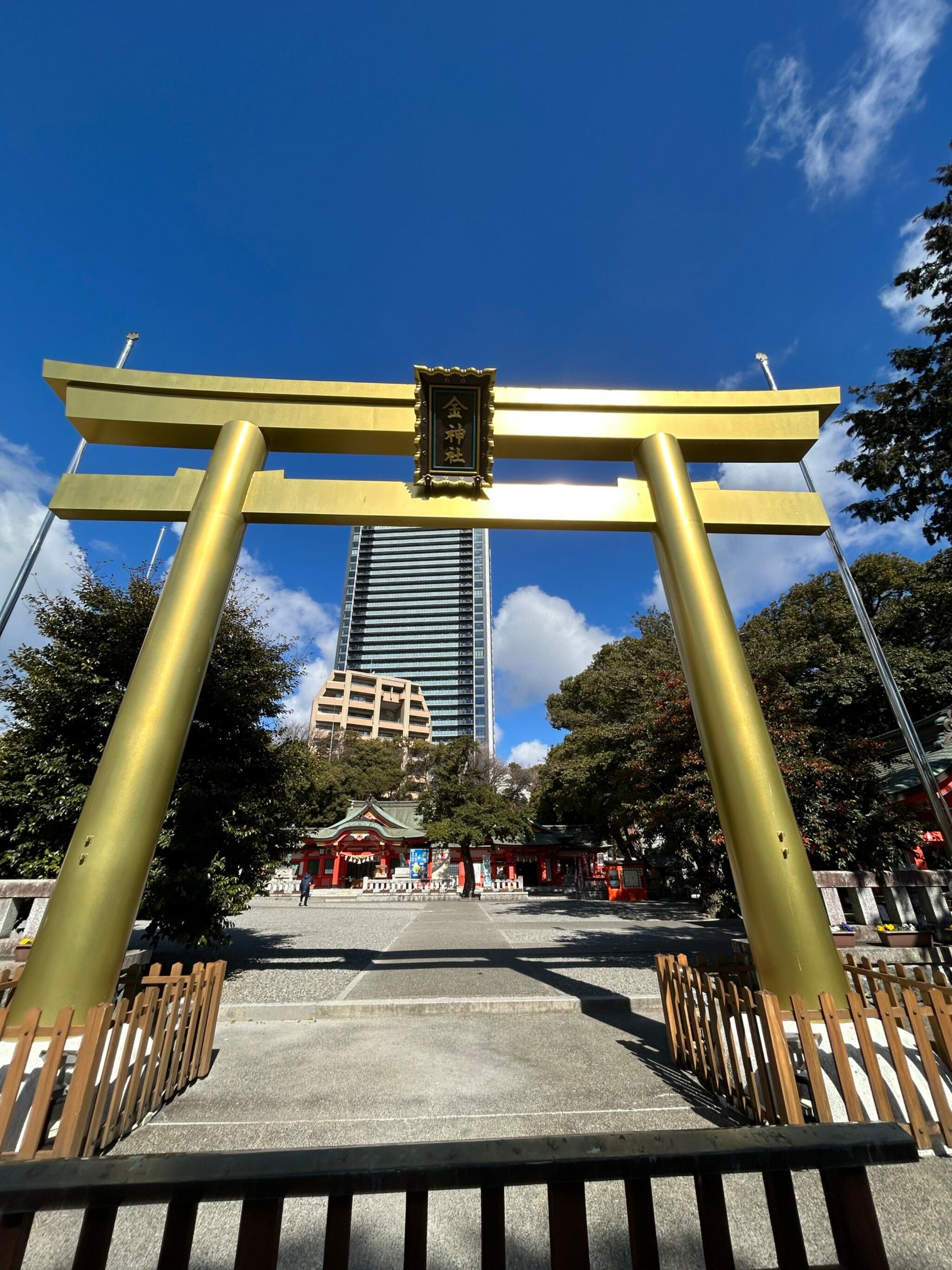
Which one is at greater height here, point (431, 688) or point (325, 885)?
point (431, 688)

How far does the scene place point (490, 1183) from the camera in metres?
1.10

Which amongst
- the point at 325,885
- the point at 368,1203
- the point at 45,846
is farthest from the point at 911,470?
the point at 325,885

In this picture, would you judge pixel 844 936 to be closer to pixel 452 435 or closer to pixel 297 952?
pixel 452 435

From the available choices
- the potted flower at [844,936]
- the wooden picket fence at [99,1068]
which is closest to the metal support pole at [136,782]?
the wooden picket fence at [99,1068]

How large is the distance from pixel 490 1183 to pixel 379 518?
192 inches

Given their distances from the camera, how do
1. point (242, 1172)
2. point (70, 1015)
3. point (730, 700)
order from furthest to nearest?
point (730, 700)
point (70, 1015)
point (242, 1172)

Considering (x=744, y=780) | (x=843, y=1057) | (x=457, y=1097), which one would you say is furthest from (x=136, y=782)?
(x=843, y=1057)

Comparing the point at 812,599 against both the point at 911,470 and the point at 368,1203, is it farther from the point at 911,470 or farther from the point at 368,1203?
the point at 368,1203

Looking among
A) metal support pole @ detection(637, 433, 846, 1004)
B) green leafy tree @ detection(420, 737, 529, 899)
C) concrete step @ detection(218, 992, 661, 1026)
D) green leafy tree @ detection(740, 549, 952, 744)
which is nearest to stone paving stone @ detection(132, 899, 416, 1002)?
concrete step @ detection(218, 992, 661, 1026)

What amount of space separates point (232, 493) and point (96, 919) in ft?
11.2

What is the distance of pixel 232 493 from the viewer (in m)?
4.88

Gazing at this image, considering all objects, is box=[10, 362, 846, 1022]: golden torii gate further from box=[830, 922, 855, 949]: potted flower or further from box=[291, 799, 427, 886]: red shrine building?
box=[291, 799, 427, 886]: red shrine building

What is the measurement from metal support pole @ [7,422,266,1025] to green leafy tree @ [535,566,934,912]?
5794 mm

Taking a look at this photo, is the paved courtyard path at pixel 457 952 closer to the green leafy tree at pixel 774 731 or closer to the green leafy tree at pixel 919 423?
the green leafy tree at pixel 774 731
